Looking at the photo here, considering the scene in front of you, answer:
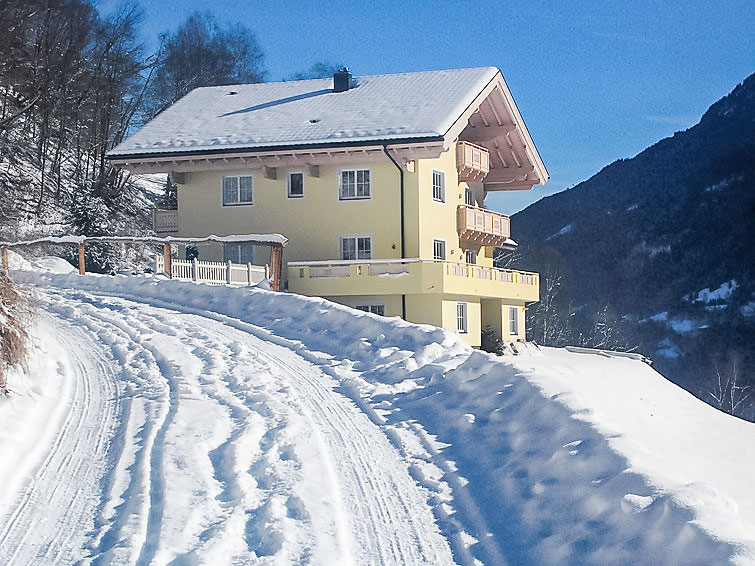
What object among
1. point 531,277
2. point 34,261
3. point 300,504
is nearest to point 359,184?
point 531,277

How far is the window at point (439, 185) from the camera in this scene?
31.3 m

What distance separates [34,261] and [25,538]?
28.1 meters

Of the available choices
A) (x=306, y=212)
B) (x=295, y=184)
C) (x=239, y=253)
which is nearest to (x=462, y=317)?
(x=306, y=212)

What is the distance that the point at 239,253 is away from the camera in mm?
30828

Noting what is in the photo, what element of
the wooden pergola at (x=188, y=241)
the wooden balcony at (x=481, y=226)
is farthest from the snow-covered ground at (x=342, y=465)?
the wooden balcony at (x=481, y=226)

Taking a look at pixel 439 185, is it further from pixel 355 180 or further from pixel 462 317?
pixel 462 317

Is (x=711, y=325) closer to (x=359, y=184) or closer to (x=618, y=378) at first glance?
(x=618, y=378)

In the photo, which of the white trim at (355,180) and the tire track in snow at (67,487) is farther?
the white trim at (355,180)

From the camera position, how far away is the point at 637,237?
70.2m

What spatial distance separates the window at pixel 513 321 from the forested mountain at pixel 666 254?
22243mm

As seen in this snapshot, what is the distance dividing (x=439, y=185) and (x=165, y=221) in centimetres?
1010

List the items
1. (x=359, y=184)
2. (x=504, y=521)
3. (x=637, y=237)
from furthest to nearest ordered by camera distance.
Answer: (x=637, y=237) < (x=359, y=184) < (x=504, y=521)

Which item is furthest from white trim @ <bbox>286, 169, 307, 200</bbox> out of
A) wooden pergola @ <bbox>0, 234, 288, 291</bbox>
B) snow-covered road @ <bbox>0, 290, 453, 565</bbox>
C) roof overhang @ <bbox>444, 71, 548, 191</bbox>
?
snow-covered road @ <bbox>0, 290, 453, 565</bbox>

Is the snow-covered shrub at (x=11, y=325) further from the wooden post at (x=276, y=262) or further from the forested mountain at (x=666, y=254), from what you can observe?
the forested mountain at (x=666, y=254)
